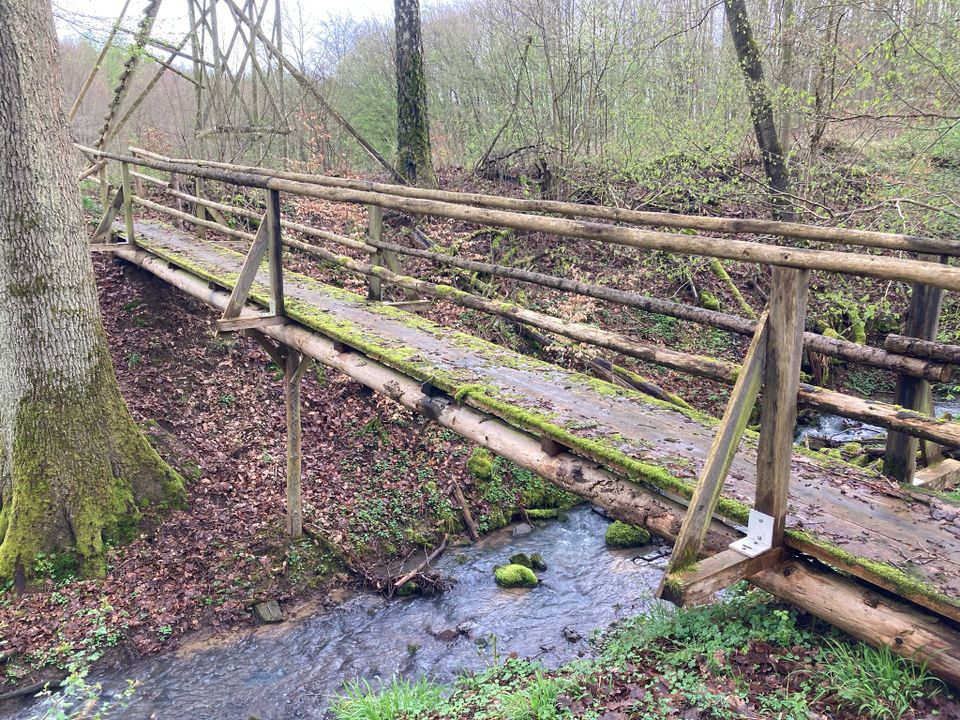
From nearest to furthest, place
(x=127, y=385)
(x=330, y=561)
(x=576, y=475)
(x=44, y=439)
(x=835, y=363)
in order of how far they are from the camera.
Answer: (x=576, y=475), (x=44, y=439), (x=330, y=561), (x=127, y=385), (x=835, y=363)

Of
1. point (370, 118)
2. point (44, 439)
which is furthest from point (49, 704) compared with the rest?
point (370, 118)

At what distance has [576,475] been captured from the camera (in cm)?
354

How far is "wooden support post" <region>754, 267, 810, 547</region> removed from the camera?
2.53 m

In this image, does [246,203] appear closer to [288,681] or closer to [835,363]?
[288,681]

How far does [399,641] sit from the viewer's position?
21.4ft

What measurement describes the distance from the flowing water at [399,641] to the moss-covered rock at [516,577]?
0.30ft

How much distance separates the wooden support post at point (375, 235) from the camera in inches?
238

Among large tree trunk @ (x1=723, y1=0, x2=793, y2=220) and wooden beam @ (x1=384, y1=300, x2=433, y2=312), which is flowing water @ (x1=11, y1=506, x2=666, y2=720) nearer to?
wooden beam @ (x1=384, y1=300, x2=433, y2=312)

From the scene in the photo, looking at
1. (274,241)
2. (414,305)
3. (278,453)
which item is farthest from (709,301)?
(274,241)

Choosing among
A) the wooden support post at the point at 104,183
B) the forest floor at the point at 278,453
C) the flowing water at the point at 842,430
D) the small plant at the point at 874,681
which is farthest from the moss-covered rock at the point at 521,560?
the wooden support post at the point at 104,183

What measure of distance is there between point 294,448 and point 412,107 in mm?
7943

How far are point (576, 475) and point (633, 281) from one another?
29.8 feet

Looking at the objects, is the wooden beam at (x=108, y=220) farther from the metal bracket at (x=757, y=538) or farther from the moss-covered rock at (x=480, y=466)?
the metal bracket at (x=757, y=538)

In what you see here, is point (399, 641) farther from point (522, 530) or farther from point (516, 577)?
point (522, 530)
